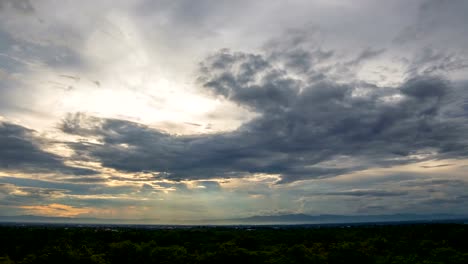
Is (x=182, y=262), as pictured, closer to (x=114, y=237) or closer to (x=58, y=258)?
(x=58, y=258)

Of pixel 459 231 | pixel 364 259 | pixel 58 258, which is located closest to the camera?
pixel 58 258

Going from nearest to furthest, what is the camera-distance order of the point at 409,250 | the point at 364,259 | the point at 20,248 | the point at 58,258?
1. the point at 58,258
2. the point at 364,259
3. the point at 409,250
4. the point at 20,248

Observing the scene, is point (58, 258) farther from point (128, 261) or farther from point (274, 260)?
point (274, 260)

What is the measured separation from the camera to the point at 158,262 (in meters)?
52.6

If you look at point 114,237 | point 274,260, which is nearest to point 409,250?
point 274,260

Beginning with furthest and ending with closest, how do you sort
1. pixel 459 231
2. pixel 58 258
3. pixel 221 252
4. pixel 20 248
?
pixel 459 231
pixel 20 248
pixel 221 252
pixel 58 258

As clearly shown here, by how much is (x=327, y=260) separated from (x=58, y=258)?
118 ft

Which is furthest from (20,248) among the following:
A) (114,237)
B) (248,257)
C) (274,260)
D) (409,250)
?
(409,250)

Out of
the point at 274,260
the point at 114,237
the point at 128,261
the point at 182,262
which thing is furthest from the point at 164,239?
the point at 274,260

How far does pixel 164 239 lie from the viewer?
109m

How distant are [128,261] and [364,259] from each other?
34.1m

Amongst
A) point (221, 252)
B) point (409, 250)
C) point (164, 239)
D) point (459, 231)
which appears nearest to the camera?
point (221, 252)

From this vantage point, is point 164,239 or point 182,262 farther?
point 164,239

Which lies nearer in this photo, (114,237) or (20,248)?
(20,248)
